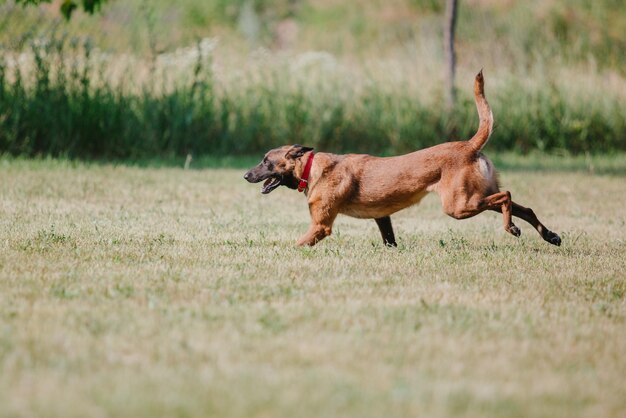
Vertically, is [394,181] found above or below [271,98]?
above

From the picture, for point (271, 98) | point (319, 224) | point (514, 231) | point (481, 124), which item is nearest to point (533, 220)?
point (514, 231)

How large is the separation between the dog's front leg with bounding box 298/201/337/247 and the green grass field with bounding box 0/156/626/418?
0.39ft

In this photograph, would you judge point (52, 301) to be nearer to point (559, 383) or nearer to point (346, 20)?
point (559, 383)

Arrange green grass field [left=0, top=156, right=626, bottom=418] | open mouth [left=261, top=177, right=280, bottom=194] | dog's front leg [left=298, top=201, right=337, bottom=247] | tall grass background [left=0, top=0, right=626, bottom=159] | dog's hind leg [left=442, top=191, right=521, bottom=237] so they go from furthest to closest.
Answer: tall grass background [left=0, top=0, right=626, bottom=159] → open mouth [left=261, top=177, right=280, bottom=194] → dog's front leg [left=298, top=201, right=337, bottom=247] → dog's hind leg [left=442, top=191, right=521, bottom=237] → green grass field [left=0, top=156, right=626, bottom=418]

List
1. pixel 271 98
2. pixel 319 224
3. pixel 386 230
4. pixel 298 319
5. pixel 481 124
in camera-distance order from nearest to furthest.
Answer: pixel 298 319
pixel 481 124
pixel 319 224
pixel 386 230
pixel 271 98

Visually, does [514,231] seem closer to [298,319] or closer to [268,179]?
[268,179]

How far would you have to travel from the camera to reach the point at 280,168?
7297 millimetres

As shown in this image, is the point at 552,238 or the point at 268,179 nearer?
the point at 552,238

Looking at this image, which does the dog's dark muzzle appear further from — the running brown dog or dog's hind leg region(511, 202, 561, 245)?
dog's hind leg region(511, 202, 561, 245)

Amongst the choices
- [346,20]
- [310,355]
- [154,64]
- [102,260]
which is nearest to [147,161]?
[154,64]

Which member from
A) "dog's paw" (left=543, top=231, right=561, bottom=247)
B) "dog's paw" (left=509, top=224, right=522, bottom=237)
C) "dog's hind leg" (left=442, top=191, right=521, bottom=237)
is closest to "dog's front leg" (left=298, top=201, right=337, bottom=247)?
"dog's hind leg" (left=442, top=191, right=521, bottom=237)

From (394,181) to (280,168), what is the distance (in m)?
0.97

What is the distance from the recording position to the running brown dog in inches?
265

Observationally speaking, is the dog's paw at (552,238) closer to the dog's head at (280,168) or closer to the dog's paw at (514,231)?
the dog's paw at (514,231)
